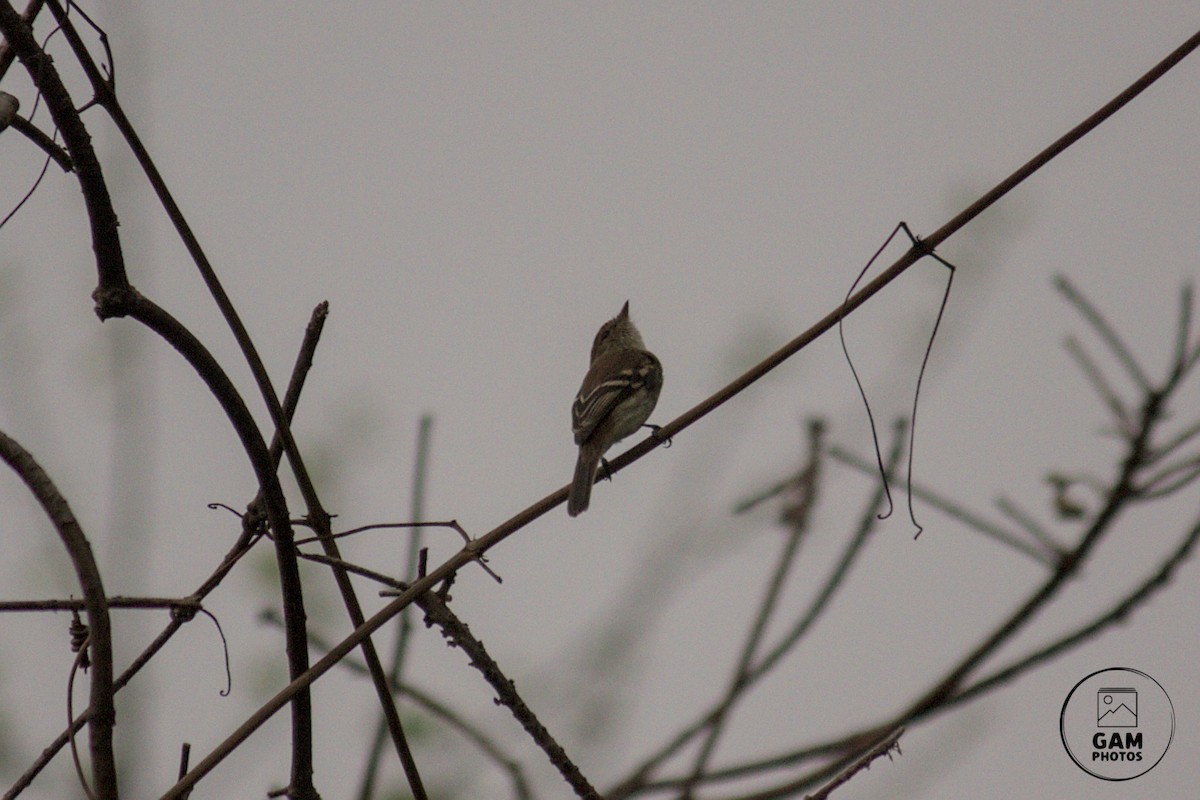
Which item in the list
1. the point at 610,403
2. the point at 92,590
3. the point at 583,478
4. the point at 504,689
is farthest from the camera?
the point at 610,403

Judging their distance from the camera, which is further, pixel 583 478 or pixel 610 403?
pixel 610 403

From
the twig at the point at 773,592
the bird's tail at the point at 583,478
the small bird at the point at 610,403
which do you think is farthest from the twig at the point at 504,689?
the small bird at the point at 610,403

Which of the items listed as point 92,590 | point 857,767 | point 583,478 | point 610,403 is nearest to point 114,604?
point 92,590

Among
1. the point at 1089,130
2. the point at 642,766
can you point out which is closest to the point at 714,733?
the point at 642,766

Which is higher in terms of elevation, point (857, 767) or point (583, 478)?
point (583, 478)

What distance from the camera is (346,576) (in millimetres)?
2654

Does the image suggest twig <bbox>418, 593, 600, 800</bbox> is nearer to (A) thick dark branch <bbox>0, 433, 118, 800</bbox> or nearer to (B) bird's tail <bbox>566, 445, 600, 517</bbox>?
(A) thick dark branch <bbox>0, 433, 118, 800</bbox>

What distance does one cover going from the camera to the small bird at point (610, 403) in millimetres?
6793

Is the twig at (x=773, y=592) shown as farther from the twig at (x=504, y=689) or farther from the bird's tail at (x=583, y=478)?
the bird's tail at (x=583, y=478)

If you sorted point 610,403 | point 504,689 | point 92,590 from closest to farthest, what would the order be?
1. point 92,590
2. point 504,689
3. point 610,403

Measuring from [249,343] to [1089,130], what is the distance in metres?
1.69

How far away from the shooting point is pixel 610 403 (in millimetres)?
7109

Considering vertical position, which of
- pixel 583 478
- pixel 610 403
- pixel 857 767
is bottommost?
pixel 857 767

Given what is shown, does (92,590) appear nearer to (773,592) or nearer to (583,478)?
(773,592)
